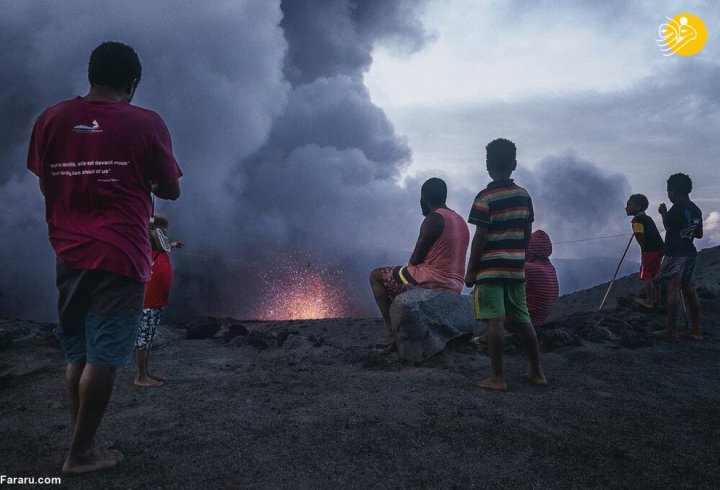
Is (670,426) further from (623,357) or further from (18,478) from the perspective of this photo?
(18,478)

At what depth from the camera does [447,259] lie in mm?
5227

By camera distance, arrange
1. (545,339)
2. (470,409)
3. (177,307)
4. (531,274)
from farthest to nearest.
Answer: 1. (177,307)
2. (545,339)
3. (531,274)
4. (470,409)

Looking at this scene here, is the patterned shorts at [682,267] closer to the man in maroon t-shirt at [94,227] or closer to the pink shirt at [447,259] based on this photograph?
the pink shirt at [447,259]

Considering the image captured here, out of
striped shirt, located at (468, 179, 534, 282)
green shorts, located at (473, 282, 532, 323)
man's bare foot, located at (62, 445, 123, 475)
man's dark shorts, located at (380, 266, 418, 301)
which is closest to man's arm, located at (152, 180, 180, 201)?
man's bare foot, located at (62, 445, 123, 475)

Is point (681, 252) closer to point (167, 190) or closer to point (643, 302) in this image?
point (643, 302)

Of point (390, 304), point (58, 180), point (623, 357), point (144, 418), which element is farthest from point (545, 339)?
point (58, 180)

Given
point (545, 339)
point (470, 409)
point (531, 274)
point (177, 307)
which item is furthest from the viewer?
point (177, 307)

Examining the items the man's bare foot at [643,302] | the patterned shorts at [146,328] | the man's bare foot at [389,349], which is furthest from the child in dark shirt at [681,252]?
the patterned shorts at [146,328]

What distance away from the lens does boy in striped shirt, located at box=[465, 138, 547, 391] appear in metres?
4.13

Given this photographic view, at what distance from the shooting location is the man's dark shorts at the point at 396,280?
5.40 m

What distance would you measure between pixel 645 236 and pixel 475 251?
19.0 feet

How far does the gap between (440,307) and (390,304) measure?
0.66 meters

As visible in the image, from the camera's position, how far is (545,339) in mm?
6152

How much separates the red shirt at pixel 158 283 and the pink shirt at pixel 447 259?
109 inches
